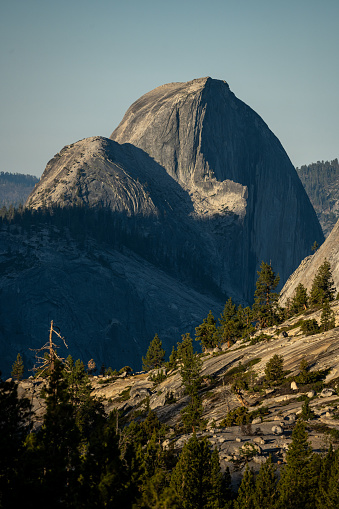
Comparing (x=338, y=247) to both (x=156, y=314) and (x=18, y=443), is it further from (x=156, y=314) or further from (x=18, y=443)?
(x=18, y=443)

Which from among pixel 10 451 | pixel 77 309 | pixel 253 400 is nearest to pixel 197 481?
pixel 10 451

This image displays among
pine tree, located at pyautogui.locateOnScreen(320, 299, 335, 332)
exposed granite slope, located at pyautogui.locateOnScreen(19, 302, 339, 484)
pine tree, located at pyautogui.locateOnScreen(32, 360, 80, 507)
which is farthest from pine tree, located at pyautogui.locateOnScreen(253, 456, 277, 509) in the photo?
pine tree, located at pyautogui.locateOnScreen(320, 299, 335, 332)

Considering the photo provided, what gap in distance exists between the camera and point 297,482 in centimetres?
3375

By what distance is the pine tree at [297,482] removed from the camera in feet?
108

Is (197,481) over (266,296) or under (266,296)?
under

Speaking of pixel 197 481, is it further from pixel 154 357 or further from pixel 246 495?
pixel 154 357

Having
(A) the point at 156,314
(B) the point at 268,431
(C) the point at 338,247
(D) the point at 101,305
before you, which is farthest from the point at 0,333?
(B) the point at 268,431

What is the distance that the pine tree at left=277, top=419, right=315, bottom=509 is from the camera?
32938 mm

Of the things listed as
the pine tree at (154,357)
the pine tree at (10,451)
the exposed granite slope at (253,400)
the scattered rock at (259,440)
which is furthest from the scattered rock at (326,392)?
the pine tree at (154,357)

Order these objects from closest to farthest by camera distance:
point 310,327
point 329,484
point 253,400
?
point 329,484
point 253,400
point 310,327

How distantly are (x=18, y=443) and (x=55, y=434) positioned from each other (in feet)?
7.70

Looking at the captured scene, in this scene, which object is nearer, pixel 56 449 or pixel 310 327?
pixel 56 449

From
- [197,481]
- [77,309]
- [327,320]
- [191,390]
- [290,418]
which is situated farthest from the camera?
[77,309]

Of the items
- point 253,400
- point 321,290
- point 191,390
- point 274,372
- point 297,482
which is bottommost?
point 253,400
